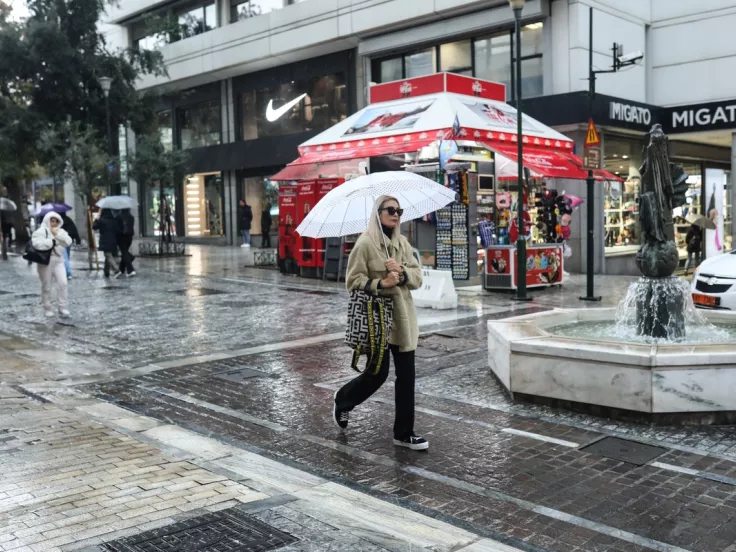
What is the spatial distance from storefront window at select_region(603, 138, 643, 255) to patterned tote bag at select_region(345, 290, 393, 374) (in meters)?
17.1

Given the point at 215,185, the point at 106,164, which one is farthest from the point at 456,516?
the point at 215,185

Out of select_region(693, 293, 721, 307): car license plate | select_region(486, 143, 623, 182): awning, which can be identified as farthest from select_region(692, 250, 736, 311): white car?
select_region(486, 143, 623, 182): awning

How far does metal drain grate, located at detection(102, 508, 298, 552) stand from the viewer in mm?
4000

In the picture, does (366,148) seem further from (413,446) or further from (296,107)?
(296,107)

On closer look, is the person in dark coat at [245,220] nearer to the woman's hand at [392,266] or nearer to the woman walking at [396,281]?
the woman walking at [396,281]

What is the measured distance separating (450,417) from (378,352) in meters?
1.43

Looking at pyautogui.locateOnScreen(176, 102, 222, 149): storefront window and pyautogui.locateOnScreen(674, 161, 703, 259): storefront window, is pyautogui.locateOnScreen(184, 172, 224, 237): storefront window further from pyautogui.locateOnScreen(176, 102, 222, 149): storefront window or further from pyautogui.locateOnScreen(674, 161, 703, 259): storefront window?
pyautogui.locateOnScreen(674, 161, 703, 259): storefront window

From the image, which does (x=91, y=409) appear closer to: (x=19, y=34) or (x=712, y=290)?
(x=712, y=290)

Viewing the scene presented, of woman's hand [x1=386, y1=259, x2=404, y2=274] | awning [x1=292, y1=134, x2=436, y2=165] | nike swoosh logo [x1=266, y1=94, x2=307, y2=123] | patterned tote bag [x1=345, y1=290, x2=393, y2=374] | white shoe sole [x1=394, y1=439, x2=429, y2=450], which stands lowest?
white shoe sole [x1=394, y1=439, x2=429, y2=450]

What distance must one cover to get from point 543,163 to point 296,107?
16631mm

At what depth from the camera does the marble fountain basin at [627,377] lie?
19.9ft

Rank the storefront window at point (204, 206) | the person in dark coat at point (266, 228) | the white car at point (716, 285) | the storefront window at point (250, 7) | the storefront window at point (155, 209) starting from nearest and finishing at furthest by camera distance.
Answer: the white car at point (716, 285), the storefront window at point (250, 7), the person in dark coat at point (266, 228), the storefront window at point (204, 206), the storefront window at point (155, 209)

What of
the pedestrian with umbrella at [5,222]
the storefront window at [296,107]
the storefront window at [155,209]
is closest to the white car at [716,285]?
the storefront window at [296,107]

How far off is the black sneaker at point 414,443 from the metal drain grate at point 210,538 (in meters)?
1.72
